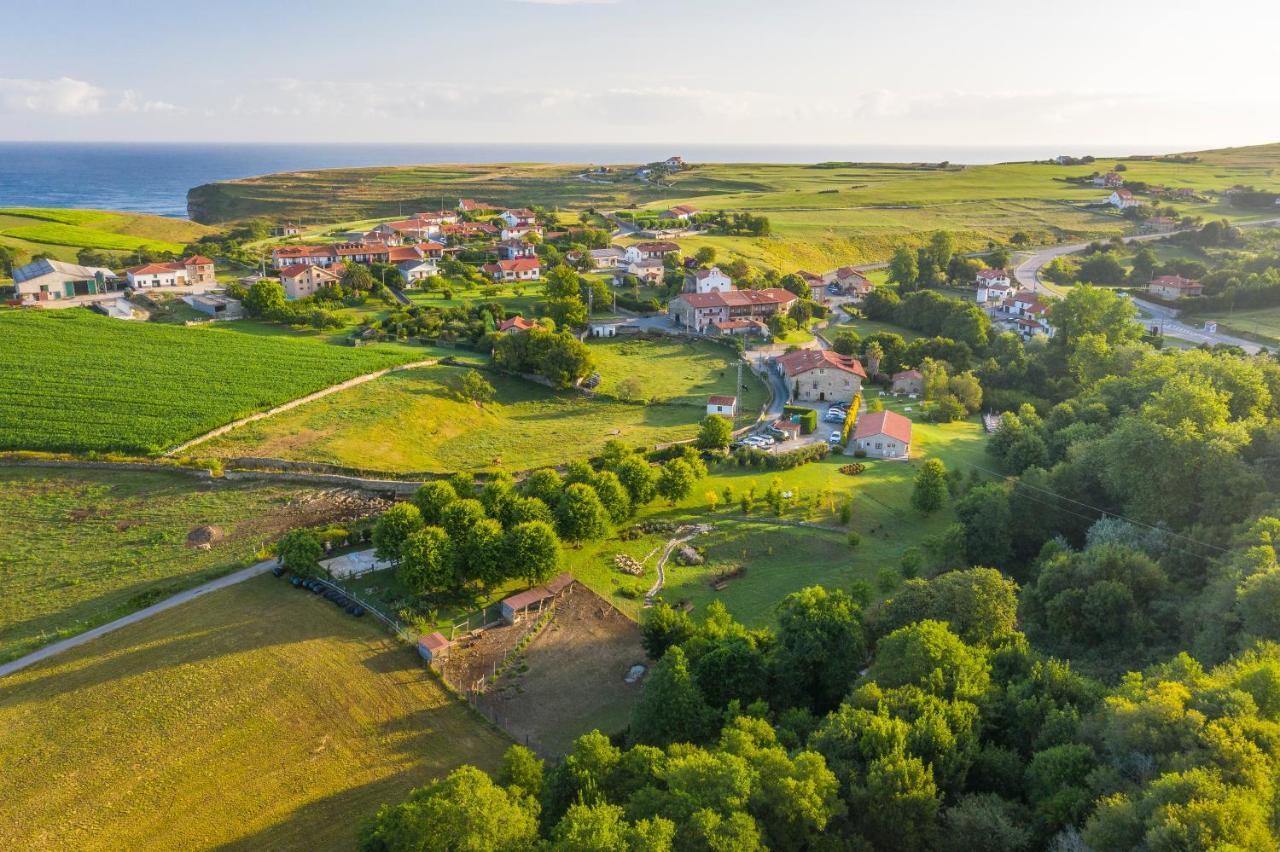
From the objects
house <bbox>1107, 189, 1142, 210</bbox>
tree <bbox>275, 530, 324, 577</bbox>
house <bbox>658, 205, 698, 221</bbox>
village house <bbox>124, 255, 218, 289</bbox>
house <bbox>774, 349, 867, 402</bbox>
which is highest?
house <bbox>1107, 189, 1142, 210</bbox>

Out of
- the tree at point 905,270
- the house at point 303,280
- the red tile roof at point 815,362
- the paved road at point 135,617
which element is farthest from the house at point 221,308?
the tree at point 905,270

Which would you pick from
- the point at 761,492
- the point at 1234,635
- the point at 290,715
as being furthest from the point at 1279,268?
the point at 290,715

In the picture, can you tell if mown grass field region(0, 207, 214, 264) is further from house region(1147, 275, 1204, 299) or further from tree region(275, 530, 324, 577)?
house region(1147, 275, 1204, 299)

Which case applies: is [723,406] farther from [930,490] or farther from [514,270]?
[514,270]

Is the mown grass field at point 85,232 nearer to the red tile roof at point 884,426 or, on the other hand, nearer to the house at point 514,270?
the house at point 514,270

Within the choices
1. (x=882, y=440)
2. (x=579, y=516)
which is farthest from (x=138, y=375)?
(x=882, y=440)

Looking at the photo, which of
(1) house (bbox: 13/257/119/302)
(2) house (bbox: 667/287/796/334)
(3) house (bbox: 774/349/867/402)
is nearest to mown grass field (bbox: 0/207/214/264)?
(1) house (bbox: 13/257/119/302)
